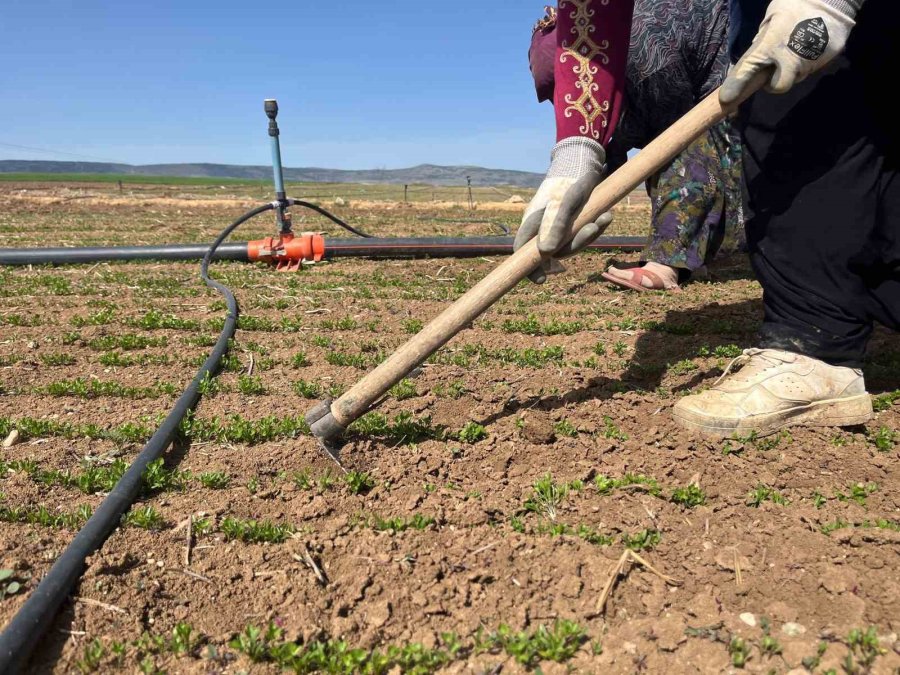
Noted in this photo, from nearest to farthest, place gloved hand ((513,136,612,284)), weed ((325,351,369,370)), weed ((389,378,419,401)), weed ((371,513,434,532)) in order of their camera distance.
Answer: weed ((371,513,434,532)) → gloved hand ((513,136,612,284)) → weed ((389,378,419,401)) → weed ((325,351,369,370))

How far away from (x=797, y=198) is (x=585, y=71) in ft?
2.96

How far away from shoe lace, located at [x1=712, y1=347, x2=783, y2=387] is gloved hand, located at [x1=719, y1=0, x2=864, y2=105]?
3.04 ft

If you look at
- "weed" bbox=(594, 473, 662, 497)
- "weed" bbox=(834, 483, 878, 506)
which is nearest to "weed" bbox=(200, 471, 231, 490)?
"weed" bbox=(594, 473, 662, 497)

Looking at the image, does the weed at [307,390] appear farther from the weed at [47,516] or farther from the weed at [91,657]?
the weed at [91,657]

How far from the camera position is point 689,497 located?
190 cm

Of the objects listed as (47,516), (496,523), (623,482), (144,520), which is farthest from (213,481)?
(623,482)

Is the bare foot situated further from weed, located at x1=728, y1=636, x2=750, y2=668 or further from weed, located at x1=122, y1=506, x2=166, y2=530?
weed, located at x1=122, y1=506, x2=166, y2=530

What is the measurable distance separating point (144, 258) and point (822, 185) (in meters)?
5.62

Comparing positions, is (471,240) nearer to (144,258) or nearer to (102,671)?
(144,258)

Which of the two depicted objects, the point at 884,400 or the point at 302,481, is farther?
the point at 884,400

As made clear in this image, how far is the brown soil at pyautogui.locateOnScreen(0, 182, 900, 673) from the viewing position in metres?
1.47

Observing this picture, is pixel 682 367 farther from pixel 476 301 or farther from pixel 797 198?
pixel 476 301

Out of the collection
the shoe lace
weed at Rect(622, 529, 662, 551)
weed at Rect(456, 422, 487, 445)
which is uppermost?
the shoe lace

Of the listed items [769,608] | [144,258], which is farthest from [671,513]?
[144,258]
